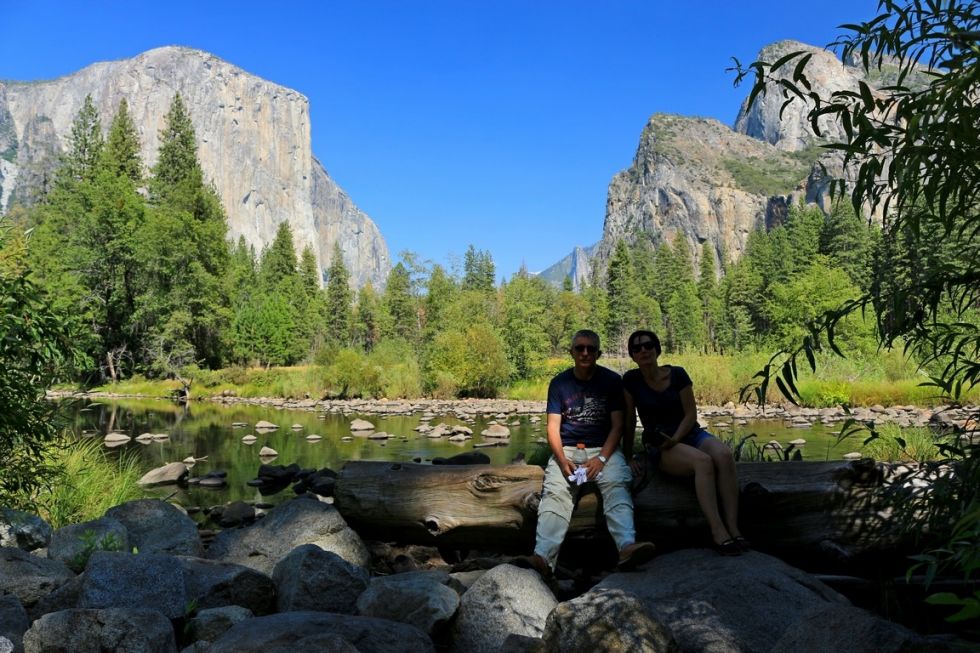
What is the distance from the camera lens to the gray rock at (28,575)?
3.72 metres

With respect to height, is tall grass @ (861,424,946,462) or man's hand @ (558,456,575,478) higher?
man's hand @ (558,456,575,478)

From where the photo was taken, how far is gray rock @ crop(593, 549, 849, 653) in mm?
3090

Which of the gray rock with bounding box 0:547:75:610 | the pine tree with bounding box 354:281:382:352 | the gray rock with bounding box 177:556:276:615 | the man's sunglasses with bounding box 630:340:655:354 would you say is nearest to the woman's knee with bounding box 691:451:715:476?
the man's sunglasses with bounding box 630:340:655:354

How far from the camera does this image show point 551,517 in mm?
4195

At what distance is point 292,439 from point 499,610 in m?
13.0

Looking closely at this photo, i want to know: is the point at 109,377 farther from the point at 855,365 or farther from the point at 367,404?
the point at 855,365

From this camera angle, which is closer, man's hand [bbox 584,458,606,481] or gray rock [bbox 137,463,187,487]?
man's hand [bbox 584,458,606,481]

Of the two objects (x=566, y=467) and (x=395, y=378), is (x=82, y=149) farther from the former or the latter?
(x=566, y=467)

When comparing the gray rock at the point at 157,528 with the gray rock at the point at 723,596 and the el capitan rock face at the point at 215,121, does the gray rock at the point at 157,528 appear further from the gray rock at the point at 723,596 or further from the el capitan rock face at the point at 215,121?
the el capitan rock face at the point at 215,121

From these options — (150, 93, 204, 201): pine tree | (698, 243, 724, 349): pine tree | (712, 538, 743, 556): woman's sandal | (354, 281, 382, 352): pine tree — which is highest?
(150, 93, 204, 201): pine tree

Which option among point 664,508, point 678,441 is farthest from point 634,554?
point 678,441

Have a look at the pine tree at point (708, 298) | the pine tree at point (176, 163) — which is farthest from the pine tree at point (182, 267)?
the pine tree at point (708, 298)

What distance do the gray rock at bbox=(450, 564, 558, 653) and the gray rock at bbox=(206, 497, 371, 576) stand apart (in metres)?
1.58

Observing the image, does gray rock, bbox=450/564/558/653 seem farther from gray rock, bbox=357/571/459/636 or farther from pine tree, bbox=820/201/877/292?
pine tree, bbox=820/201/877/292
